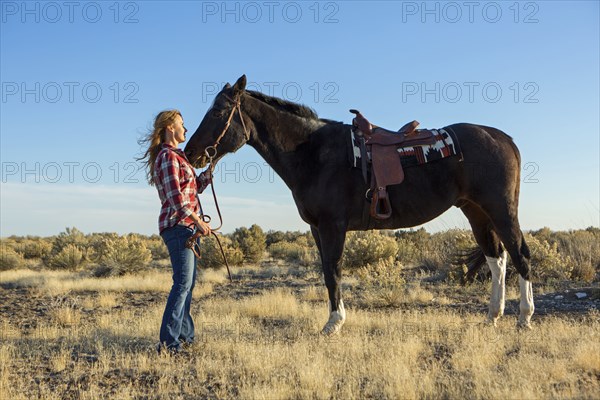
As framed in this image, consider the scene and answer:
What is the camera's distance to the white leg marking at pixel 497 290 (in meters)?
6.83

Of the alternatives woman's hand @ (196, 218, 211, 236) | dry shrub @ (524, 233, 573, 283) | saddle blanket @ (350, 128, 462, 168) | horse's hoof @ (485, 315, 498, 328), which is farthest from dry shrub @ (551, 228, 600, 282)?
woman's hand @ (196, 218, 211, 236)

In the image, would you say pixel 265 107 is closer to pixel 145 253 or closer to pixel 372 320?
pixel 372 320

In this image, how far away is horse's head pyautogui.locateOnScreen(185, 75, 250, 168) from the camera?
6.03 metres

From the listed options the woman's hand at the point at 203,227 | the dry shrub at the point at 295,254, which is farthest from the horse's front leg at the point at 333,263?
the dry shrub at the point at 295,254

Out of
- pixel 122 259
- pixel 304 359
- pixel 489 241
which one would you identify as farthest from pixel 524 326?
pixel 122 259

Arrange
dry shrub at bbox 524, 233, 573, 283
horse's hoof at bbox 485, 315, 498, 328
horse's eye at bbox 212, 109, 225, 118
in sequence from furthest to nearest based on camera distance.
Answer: dry shrub at bbox 524, 233, 573, 283, horse's hoof at bbox 485, 315, 498, 328, horse's eye at bbox 212, 109, 225, 118

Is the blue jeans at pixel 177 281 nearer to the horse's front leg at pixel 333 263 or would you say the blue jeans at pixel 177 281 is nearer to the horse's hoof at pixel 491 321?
the horse's front leg at pixel 333 263

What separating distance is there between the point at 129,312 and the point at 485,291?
699 cm

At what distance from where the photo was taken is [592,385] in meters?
3.93

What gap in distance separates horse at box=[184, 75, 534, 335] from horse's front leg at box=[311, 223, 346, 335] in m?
0.01

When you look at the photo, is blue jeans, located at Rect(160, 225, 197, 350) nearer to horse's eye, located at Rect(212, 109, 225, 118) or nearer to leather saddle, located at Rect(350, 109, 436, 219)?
horse's eye, located at Rect(212, 109, 225, 118)

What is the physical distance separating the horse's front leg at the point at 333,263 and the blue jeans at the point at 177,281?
5.12 feet

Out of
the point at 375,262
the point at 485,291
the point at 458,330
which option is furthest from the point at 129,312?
the point at 375,262

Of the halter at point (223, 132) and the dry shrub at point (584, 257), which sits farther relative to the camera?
the dry shrub at point (584, 257)
